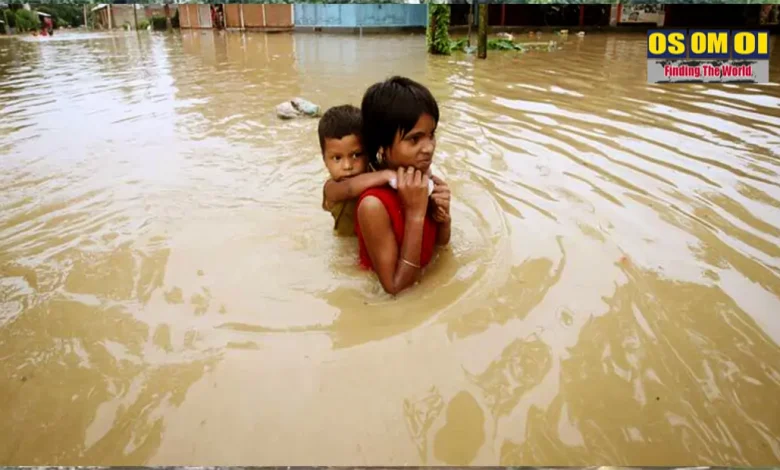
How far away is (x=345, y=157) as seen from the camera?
233 centimetres

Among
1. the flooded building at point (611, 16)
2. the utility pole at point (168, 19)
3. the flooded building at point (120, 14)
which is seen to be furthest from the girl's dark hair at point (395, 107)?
the flooded building at point (120, 14)

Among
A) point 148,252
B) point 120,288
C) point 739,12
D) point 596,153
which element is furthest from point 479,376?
point 739,12

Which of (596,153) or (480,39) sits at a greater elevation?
(480,39)

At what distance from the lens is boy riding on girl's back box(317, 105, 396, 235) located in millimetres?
2217

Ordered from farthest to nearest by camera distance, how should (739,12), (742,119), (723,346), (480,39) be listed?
(739,12)
(480,39)
(742,119)
(723,346)

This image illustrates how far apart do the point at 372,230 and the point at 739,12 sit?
2056cm

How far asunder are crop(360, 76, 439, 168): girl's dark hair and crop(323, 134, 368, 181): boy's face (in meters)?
0.15

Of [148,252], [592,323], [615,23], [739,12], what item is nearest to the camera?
[592,323]

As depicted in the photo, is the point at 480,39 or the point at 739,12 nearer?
the point at 480,39

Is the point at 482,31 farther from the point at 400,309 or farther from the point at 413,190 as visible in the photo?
the point at 400,309

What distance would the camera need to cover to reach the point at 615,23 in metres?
19.4

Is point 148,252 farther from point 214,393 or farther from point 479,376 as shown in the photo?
point 479,376

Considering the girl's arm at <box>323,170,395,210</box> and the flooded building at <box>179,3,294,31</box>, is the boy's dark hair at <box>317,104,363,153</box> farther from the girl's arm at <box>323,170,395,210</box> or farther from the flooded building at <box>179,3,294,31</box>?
the flooded building at <box>179,3,294,31</box>

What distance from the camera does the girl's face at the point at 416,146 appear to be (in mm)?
2127
